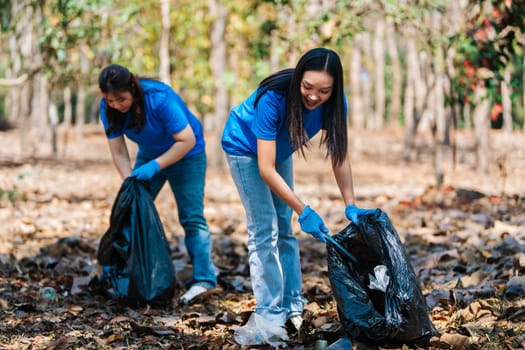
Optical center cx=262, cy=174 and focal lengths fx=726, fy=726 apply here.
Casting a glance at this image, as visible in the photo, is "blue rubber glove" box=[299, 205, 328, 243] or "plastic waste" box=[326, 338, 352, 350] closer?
"plastic waste" box=[326, 338, 352, 350]

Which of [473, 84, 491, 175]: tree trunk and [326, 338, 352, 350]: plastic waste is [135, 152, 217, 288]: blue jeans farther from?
[473, 84, 491, 175]: tree trunk

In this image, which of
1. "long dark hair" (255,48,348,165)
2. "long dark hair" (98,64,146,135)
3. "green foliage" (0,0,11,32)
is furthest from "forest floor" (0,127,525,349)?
"green foliage" (0,0,11,32)

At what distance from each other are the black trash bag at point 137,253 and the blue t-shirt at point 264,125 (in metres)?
1.00

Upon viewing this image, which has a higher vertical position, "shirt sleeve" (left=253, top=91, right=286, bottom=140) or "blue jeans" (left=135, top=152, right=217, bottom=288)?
"shirt sleeve" (left=253, top=91, right=286, bottom=140)

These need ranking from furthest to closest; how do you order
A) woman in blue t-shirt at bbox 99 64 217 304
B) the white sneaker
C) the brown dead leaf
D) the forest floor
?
woman in blue t-shirt at bbox 99 64 217 304 → the white sneaker → the forest floor → the brown dead leaf

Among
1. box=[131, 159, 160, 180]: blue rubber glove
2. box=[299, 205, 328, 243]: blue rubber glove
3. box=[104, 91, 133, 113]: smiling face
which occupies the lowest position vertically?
box=[299, 205, 328, 243]: blue rubber glove

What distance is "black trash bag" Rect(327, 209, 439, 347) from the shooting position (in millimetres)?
2986

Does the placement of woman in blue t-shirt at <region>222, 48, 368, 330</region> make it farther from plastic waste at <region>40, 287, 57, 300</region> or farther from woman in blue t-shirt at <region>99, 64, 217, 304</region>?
plastic waste at <region>40, 287, 57, 300</region>

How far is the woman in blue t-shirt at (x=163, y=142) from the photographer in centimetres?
412

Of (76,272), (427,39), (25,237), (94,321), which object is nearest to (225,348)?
(94,321)

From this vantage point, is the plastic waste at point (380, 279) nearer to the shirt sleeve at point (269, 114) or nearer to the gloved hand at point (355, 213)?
the gloved hand at point (355, 213)

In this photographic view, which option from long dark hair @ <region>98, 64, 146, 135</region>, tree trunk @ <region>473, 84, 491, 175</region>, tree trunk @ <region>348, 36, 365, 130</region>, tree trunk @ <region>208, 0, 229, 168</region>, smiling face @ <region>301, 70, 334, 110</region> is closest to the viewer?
smiling face @ <region>301, 70, 334, 110</region>

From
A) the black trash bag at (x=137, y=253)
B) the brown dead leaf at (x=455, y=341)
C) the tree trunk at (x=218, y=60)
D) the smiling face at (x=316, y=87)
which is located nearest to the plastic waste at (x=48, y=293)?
the black trash bag at (x=137, y=253)

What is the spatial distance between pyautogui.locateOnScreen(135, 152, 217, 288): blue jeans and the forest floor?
0.54 ft
